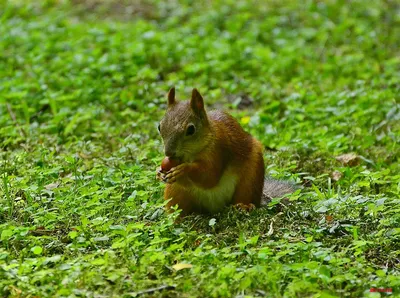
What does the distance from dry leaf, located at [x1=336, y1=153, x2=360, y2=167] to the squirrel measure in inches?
38.1

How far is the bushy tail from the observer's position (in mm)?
4484

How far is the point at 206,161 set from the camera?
4.11m

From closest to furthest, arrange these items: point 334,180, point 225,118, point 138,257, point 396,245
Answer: point 138,257 → point 396,245 → point 225,118 → point 334,180

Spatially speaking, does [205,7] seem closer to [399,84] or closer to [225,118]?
[399,84]

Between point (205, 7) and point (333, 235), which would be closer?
point (333, 235)

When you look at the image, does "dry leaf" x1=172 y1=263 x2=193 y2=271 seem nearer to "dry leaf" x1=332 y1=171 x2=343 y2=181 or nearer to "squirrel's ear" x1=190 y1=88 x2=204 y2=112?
"squirrel's ear" x1=190 y1=88 x2=204 y2=112

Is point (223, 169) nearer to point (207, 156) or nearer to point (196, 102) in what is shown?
point (207, 156)

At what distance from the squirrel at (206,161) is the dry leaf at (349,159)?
38.1 inches

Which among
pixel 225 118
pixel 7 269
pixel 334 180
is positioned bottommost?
pixel 334 180

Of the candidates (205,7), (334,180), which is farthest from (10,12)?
(334,180)

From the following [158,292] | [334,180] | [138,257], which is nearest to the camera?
[158,292]

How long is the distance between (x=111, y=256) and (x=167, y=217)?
22.5 inches

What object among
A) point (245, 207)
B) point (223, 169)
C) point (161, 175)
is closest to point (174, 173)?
point (161, 175)

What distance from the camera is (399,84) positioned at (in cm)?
690
